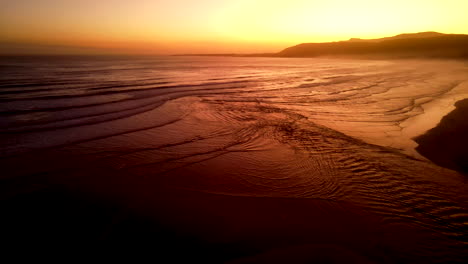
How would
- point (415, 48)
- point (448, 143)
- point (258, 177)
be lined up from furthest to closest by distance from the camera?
point (415, 48) → point (448, 143) → point (258, 177)

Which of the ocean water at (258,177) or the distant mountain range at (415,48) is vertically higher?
the distant mountain range at (415,48)

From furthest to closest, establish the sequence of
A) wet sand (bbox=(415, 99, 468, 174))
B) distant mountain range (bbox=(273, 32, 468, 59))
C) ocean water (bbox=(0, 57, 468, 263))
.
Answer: distant mountain range (bbox=(273, 32, 468, 59)) < wet sand (bbox=(415, 99, 468, 174)) < ocean water (bbox=(0, 57, 468, 263))

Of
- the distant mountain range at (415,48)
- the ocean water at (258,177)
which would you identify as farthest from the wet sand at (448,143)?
the distant mountain range at (415,48)

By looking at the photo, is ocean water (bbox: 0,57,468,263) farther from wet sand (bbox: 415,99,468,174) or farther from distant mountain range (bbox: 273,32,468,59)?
distant mountain range (bbox: 273,32,468,59)

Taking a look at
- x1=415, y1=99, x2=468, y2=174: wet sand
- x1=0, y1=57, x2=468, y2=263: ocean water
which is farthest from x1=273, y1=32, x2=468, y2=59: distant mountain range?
x1=0, y1=57, x2=468, y2=263: ocean water

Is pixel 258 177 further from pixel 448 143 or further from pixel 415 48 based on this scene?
pixel 415 48

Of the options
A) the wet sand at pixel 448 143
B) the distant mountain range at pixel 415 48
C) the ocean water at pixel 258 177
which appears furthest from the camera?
the distant mountain range at pixel 415 48

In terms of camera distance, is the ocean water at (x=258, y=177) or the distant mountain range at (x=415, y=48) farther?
the distant mountain range at (x=415, y=48)

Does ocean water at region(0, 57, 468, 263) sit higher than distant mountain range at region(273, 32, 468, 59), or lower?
lower

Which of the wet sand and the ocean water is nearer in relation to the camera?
the ocean water

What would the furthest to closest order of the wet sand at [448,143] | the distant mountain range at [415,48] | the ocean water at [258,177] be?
1. the distant mountain range at [415,48]
2. the wet sand at [448,143]
3. the ocean water at [258,177]

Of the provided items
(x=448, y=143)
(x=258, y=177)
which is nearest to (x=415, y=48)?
(x=448, y=143)

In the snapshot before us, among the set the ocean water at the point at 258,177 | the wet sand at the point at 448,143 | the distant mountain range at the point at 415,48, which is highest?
the distant mountain range at the point at 415,48

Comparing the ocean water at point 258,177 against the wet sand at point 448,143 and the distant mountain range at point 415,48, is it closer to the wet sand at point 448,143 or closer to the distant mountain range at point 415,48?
the wet sand at point 448,143
